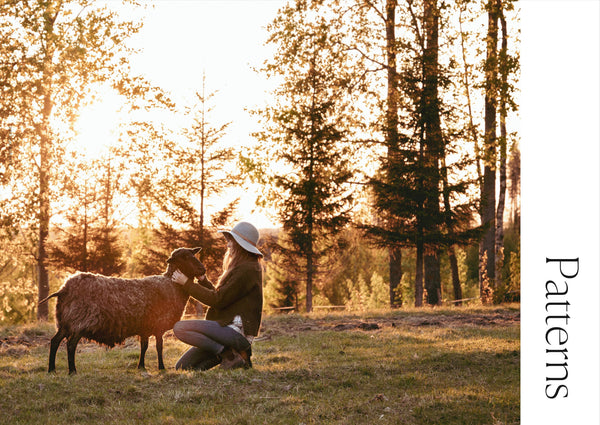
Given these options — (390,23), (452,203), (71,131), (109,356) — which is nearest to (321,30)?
(390,23)

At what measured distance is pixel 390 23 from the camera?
2802 cm

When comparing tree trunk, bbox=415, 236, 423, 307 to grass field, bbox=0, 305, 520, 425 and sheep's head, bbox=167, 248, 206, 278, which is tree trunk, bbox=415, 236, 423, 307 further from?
sheep's head, bbox=167, 248, 206, 278

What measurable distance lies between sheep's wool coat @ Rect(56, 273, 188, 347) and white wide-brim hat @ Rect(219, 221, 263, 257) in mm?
1318

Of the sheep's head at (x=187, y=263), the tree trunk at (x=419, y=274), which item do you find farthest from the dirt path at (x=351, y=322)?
the sheep's head at (x=187, y=263)

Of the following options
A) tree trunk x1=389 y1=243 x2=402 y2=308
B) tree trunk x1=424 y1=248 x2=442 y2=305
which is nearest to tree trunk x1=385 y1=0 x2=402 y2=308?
tree trunk x1=389 y1=243 x2=402 y2=308

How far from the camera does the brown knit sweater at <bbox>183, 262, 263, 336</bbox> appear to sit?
927 centimetres

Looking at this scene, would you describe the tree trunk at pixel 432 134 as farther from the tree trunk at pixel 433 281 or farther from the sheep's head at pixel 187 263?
the sheep's head at pixel 187 263

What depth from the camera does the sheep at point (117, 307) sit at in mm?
9000

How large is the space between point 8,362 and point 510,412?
26.7 ft

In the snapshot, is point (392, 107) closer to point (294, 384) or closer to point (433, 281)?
point (433, 281)

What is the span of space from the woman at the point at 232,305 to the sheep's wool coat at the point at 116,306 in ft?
1.28

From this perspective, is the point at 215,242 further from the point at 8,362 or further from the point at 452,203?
the point at 8,362

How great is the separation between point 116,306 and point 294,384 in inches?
109

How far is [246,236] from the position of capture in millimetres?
9422
